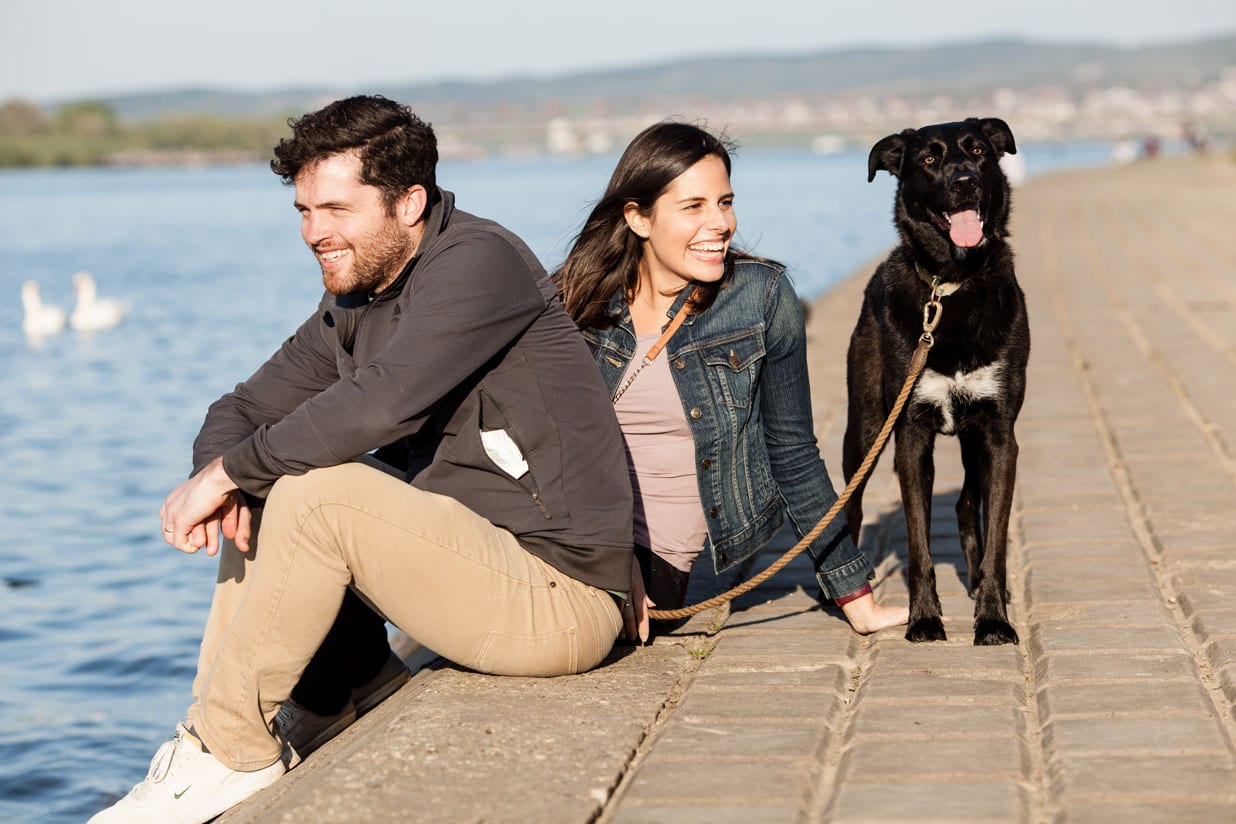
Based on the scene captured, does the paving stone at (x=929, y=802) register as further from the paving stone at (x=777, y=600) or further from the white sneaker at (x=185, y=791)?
the paving stone at (x=777, y=600)

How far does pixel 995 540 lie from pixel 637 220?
1.36 metres

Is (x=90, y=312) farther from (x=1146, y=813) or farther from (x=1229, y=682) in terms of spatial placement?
(x=1146, y=813)

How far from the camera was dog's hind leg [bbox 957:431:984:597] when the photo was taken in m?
4.54

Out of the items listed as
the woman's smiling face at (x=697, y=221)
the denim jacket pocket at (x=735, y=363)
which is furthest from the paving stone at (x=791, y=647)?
the woman's smiling face at (x=697, y=221)

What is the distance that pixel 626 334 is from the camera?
162 inches

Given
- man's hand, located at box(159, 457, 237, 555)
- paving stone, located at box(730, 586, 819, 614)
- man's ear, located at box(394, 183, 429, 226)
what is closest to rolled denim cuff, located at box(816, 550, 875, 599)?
paving stone, located at box(730, 586, 819, 614)

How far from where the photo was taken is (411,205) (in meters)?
3.59

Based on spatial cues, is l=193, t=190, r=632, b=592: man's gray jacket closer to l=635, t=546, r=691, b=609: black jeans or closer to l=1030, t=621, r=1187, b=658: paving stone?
l=635, t=546, r=691, b=609: black jeans

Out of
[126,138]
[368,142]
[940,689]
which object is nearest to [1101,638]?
[940,689]

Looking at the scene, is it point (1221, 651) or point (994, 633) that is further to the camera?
point (994, 633)

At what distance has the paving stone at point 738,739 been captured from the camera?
3082 millimetres

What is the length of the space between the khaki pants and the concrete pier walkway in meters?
0.15

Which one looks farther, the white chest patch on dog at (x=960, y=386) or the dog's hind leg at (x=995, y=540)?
the white chest patch on dog at (x=960, y=386)

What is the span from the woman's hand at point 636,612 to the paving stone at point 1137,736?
Result: 1.19m
